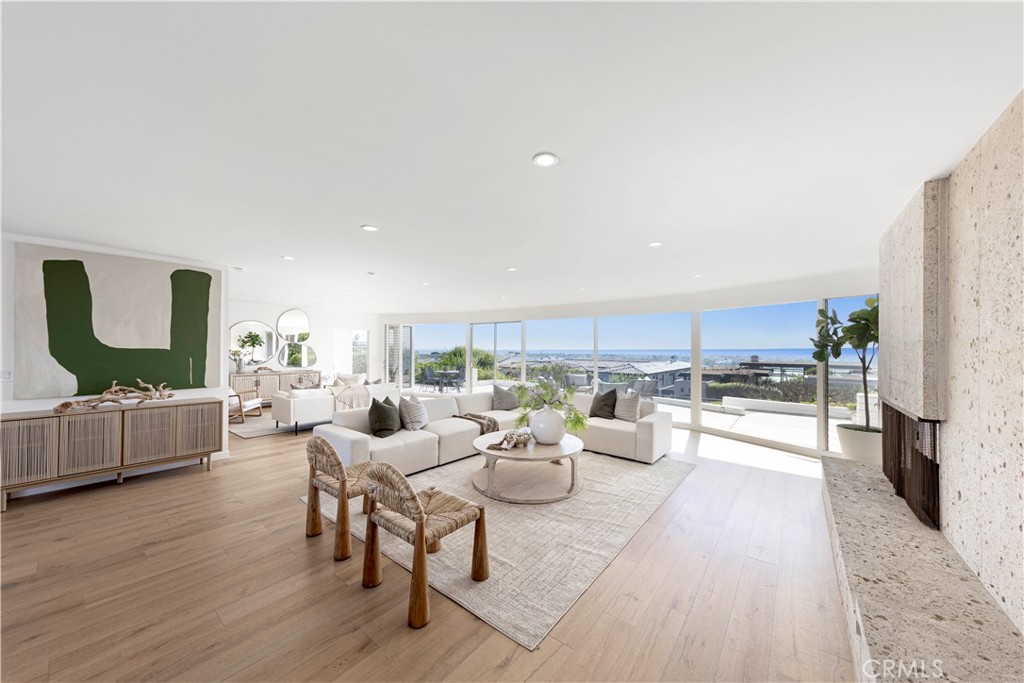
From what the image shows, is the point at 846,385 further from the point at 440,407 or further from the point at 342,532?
the point at 342,532

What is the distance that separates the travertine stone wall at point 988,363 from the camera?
1.47 meters

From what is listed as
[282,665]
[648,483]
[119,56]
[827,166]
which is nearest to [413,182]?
[119,56]

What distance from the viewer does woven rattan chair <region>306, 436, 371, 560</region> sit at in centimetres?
249

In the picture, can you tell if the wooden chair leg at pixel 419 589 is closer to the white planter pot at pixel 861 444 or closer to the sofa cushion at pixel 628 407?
the sofa cushion at pixel 628 407

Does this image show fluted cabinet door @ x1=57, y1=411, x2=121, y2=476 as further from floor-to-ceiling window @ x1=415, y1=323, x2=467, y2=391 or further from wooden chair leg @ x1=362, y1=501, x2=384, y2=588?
floor-to-ceiling window @ x1=415, y1=323, x2=467, y2=391

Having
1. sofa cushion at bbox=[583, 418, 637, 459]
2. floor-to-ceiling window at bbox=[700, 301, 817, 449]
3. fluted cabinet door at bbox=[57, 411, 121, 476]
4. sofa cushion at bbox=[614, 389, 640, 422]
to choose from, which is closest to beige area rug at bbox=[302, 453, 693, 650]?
sofa cushion at bbox=[583, 418, 637, 459]

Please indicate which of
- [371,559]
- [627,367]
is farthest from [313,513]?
[627,367]

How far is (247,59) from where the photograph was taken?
1.28 m

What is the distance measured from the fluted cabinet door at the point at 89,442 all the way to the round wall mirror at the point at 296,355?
221 inches

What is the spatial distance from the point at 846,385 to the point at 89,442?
27.6 feet

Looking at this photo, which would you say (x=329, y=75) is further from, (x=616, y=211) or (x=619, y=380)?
(x=619, y=380)

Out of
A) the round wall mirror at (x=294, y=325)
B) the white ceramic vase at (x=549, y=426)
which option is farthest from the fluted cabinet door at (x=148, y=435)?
the round wall mirror at (x=294, y=325)

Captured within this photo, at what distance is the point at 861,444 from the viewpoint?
395 centimetres

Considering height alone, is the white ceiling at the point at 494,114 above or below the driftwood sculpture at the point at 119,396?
above
